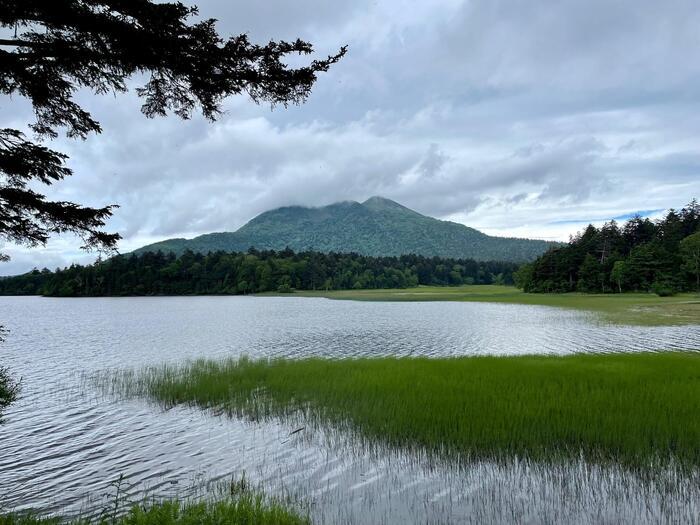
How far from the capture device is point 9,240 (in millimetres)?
8617

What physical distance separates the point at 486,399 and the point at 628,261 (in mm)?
107500

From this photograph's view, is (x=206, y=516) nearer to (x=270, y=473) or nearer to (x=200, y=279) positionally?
(x=270, y=473)

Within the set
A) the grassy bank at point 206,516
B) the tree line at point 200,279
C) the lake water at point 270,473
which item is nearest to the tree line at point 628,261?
the tree line at point 200,279

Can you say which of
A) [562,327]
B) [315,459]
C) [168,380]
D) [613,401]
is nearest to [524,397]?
[613,401]

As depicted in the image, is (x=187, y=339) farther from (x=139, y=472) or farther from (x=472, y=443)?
(x=472, y=443)

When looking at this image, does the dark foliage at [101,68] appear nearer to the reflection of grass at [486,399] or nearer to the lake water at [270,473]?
the lake water at [270,473]

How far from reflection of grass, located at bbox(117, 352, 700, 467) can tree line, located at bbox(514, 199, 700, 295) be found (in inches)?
3279

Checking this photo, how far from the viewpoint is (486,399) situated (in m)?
14.5

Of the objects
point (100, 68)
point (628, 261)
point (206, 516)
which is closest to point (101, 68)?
point (100, 68)

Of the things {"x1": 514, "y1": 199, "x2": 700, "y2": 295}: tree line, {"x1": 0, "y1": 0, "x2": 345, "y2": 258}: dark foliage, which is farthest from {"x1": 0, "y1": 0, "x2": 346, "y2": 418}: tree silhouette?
{"x1": 514, "y1": 199, "x2": 700, "y2": 295}: tree line

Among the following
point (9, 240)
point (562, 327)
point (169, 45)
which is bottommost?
point (562, 327)

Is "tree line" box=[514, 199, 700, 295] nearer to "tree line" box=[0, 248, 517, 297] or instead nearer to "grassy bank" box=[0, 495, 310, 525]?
"tree line" box=[0, 248, 517, 297]

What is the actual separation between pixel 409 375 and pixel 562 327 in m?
32.0

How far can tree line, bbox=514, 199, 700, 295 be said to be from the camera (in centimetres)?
9350
